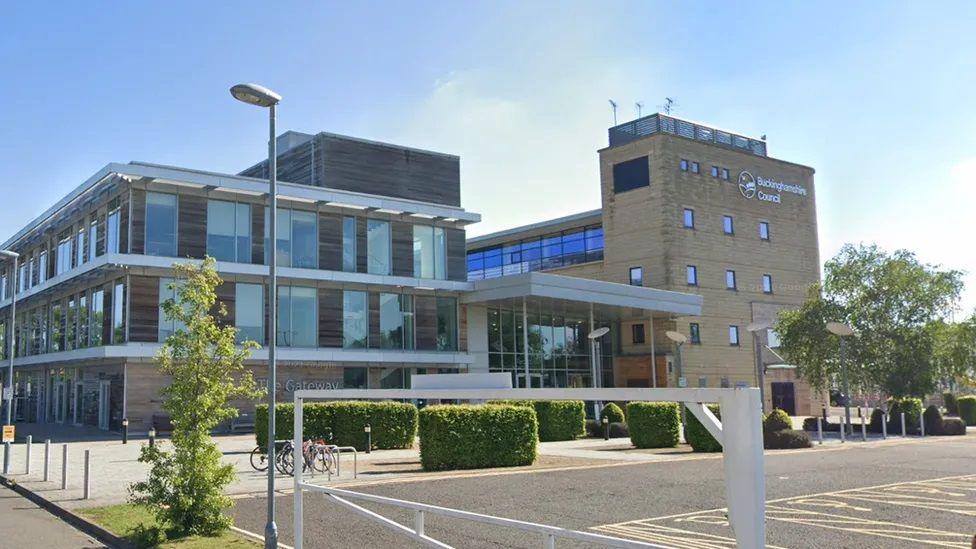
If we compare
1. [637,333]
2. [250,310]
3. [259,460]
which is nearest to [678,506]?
[259,460]

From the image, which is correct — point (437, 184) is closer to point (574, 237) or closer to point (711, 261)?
point (574, 237)

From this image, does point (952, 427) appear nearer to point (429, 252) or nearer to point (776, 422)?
point (776, 422)

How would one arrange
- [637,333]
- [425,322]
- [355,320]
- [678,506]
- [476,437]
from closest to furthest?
[678,506] < [476,437] < [355,320] < [425,322] < [637,333]

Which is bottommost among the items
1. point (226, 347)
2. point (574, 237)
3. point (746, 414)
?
point (746, 414)

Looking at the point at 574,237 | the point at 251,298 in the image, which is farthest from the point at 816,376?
the point at 251,298

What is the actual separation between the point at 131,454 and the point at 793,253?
45123 millimetres

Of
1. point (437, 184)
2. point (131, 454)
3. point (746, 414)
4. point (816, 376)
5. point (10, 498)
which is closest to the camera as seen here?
point (746, 414)

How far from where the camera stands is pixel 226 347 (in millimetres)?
11617

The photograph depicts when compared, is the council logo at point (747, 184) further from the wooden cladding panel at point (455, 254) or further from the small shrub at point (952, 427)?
the small shrub at point (952, 427)

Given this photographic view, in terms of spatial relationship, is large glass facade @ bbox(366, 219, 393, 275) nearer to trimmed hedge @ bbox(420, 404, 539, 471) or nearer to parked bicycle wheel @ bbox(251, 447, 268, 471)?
parked bicycle wheel @ bbox(251, 447, 268, 471)

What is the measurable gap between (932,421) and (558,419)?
15.9 meters

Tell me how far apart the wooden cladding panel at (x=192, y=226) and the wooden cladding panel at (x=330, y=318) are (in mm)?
5695

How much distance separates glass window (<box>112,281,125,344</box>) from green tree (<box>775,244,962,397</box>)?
2972 cm

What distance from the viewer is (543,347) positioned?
4531 centimetres
